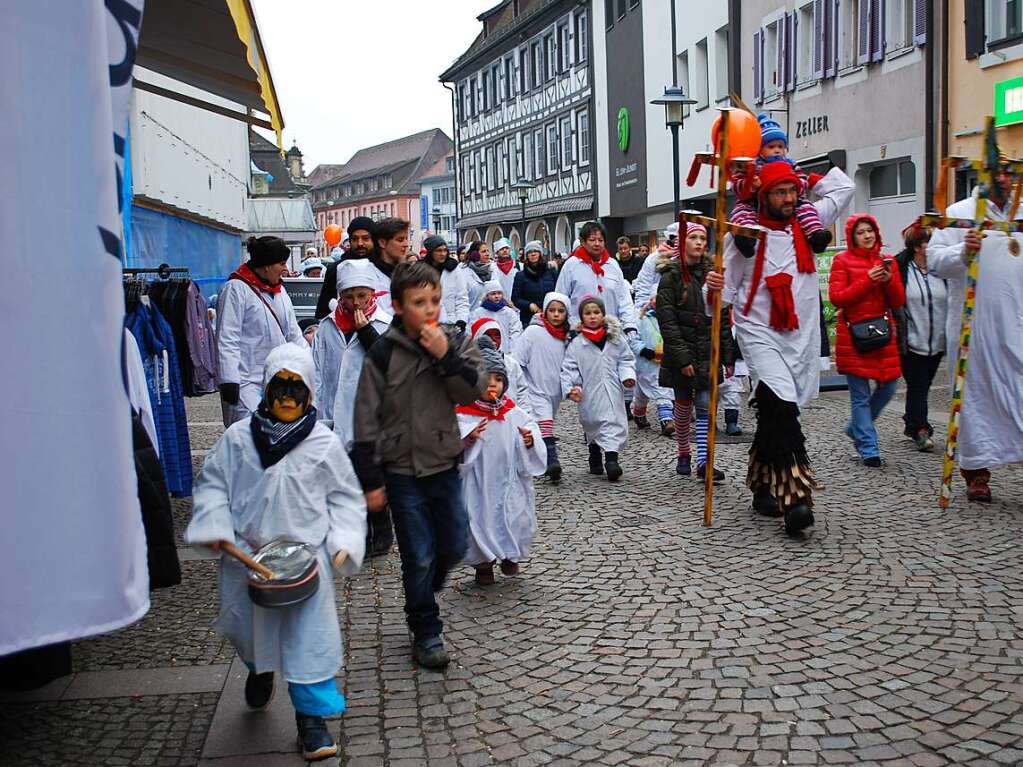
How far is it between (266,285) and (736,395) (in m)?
5.24

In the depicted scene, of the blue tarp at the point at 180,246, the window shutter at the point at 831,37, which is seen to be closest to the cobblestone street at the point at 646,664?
the blue tarp at the point at 180,246

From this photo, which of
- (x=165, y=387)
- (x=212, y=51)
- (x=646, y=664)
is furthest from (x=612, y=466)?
(x=646, y=664)

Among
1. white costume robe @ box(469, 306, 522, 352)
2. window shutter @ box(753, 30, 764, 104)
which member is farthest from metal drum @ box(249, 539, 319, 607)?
window shutter @ box(753, 30, 764, 104)

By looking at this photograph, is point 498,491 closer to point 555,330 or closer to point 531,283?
point 555,330

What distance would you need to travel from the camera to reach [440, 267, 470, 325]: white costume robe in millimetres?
9695

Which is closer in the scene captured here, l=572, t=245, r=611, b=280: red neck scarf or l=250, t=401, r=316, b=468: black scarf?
l=250, t=401, r=316, b=468: black scarf

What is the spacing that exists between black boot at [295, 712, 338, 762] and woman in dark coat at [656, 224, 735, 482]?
521 cm

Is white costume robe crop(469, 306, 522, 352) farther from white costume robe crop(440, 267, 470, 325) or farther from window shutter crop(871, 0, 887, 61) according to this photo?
window shutter crop(871, 0, 887, 61)

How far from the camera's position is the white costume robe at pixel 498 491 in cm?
593

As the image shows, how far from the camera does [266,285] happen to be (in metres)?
7.41

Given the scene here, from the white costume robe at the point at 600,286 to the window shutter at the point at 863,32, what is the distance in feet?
36.9

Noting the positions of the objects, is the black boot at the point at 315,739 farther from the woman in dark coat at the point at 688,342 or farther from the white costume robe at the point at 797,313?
the woman in dark coat at the point at 688,342

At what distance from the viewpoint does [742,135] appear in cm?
677

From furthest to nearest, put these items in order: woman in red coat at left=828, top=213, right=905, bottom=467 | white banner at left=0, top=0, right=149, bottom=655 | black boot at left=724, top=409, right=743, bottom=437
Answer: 1. black boot at left=724, top=409, right=743, bottom=437
2. woman in red coat at left=828, top=213, right=905, bottom=467
3. white banner at left=0, top=0, right=149, bottom=655
